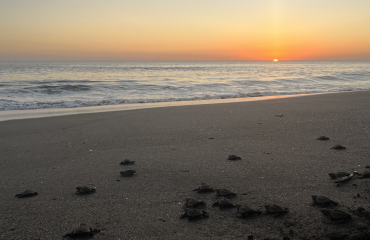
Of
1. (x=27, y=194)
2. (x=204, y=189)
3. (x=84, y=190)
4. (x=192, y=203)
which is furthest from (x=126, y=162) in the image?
(x=192, y=203)

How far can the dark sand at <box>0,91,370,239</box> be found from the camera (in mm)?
2482

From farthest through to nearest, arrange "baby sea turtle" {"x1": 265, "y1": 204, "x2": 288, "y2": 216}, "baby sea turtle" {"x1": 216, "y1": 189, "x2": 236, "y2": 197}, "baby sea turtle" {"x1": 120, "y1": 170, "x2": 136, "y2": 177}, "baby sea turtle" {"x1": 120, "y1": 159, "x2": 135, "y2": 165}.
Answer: "baby sea turtle" {"x1": 120, "y1": 159, "x2": 135, "y2": 165} < "baby sea turtle" {"x1": 120, "y1": 170, "x2": 136, "y2": 177} < "baby sea turtle" {"x1": 216, "y1": 189, "x2": 236, "y2": 197} < "baby sea turtle" {"x1": 265, "y1": 204, "x2": 288, "y2": 216}

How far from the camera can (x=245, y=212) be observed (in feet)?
8.39

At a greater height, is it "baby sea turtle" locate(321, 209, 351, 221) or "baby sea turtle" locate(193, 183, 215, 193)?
"baby sea turtle" locate(321, 209, 351, 221)

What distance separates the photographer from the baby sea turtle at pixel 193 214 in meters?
2.57

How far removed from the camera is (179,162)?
4199mm

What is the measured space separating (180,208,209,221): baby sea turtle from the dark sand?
5 centimetres

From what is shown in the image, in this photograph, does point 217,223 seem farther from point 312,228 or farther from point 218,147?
point 218,147

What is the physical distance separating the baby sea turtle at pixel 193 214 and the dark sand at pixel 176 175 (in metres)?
0.05

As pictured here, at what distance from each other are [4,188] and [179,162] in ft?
7.19

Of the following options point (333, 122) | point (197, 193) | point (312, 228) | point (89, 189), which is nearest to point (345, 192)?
point (312, 228)

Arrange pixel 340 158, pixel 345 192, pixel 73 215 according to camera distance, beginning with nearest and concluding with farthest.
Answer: pixel 73 215 < pixel 345 192 < pixel 340 158

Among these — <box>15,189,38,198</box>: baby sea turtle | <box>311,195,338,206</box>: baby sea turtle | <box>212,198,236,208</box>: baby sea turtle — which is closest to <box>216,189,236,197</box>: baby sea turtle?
<box>212,198,236,208</box>: baby sea turtle

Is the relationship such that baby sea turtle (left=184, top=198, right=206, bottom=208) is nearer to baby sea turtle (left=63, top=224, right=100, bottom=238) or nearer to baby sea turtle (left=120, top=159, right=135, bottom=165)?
baby sea turtle (left=63, top=224, right=100, bottom=238)
